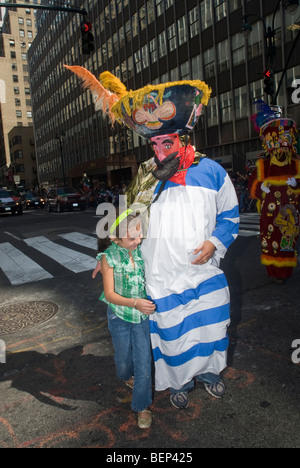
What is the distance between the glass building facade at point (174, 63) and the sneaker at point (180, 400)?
12.9 metres

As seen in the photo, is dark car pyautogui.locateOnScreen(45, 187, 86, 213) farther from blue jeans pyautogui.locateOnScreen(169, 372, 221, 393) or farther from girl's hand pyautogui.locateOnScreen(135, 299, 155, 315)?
girl's hand pyautogui.locateOnScreen(135, 299, 155, 315)

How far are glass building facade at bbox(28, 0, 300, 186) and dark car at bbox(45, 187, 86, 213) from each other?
9748 mm

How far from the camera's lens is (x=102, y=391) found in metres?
2.90

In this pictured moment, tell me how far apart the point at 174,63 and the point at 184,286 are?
2976 centimetres

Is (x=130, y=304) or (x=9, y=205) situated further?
(x=9, y=205)

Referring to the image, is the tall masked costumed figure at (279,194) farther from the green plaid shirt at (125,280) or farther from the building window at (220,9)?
the building window at (220,9)

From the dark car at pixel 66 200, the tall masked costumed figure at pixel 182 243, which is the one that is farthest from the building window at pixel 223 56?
the tall masked costumed figure at pixel 182 243

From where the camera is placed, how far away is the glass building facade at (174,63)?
21422 mm

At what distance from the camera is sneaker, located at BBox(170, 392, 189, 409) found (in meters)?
2.60

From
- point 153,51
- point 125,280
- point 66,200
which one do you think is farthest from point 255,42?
point 125,280

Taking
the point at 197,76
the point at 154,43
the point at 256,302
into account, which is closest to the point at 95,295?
the point at 256,302

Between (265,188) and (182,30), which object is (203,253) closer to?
(265,188)

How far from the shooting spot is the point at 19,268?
305 inches

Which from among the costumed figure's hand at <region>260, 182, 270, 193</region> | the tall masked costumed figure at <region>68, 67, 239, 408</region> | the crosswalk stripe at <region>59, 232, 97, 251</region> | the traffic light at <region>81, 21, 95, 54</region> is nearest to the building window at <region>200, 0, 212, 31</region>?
the traffic light at <region>81, 21, 95, 54</region>
